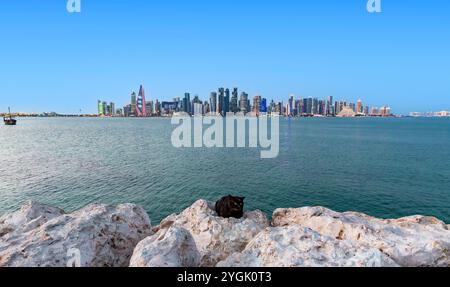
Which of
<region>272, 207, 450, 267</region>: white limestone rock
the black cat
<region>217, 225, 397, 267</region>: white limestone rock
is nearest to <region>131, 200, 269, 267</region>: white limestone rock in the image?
the black cat

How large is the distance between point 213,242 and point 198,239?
820 millimetres

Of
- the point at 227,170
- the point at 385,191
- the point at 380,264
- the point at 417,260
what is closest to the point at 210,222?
the point at 380,264

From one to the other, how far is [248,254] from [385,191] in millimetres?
31313

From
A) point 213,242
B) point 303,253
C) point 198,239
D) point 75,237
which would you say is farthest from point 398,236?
point 75,237

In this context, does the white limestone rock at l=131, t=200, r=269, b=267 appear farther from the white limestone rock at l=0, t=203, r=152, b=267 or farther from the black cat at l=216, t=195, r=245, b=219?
the white limestone rock at l=0, t=203, r=152, b=267

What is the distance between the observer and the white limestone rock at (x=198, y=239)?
337 inches

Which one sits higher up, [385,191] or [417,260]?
[417,260]

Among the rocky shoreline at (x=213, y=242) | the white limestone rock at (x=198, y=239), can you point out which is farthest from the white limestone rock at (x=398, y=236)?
the white limestone rock at (x=198, y=239)

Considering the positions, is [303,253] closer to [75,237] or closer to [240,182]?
[75,237]

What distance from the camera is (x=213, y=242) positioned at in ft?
37.8

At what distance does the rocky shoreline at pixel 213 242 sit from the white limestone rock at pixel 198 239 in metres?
0.03
